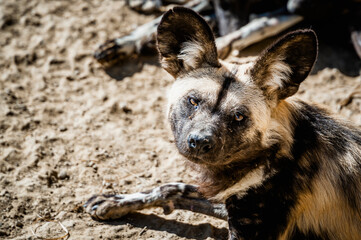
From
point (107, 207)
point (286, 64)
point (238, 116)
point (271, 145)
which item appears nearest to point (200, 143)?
point (238, 116)

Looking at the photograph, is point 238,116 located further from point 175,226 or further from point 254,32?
point 254,32

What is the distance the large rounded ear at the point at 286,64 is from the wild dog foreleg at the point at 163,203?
3.60 feet

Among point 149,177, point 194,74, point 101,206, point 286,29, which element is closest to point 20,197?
point 101,206

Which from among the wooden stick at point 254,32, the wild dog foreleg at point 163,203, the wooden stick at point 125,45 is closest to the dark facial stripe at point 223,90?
the wild dog foreleg at point 163,203

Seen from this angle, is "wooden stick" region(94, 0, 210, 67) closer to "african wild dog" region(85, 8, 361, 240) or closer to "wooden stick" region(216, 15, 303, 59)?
"wooden stick" region(216, 15, 303, 59)

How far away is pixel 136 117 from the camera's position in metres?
4.25

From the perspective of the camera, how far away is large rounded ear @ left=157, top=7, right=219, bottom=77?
107 inches

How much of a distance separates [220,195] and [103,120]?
1918 millimetres

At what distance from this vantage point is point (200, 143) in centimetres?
242

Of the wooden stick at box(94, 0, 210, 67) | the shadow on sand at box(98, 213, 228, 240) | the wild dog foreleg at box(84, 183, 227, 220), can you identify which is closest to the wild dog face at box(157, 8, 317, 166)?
the wild dog foreleg at box(84, 183, 227, 220)

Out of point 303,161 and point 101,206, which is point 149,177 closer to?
point 101,206

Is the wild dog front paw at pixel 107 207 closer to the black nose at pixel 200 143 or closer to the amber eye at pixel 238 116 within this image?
the black nose at pixel 200 143

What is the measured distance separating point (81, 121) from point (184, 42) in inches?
70.3

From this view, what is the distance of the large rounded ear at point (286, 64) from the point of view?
2453mm
